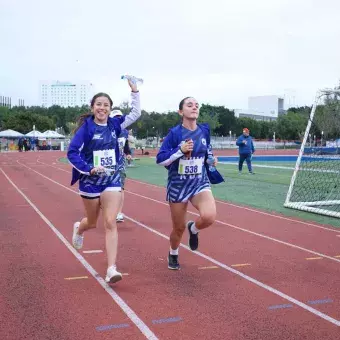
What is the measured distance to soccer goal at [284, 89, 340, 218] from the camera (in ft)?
35.8

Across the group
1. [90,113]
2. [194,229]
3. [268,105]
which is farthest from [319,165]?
[268,105]

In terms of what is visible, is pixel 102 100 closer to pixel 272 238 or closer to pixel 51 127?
pixel 272 238

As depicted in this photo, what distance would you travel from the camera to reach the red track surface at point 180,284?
12.9 feet

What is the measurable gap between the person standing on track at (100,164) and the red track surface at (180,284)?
629 mm

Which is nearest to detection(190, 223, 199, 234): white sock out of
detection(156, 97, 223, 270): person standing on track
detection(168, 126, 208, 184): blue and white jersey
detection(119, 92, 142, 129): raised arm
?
detection(156, 97, 223, 270): person standing on track

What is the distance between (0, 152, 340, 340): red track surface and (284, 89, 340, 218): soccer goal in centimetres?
235

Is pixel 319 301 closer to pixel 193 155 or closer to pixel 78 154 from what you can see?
pixel 193 155

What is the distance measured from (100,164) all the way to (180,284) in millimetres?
1524

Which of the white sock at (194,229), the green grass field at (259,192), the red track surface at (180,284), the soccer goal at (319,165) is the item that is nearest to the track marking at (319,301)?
the red track surface at (180,284)

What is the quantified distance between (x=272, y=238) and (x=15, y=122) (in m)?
91.2

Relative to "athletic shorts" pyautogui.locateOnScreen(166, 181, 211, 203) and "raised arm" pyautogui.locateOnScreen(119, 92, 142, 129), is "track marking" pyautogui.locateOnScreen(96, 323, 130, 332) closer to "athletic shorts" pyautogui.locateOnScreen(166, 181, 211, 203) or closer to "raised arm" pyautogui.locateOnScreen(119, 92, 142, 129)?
"athletic shorts" pyautogui.locateOnScreen(166, 181, 211, 203)

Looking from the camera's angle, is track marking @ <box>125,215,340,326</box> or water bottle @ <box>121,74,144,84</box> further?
water bottle @ <box>121,74,144,84</box>

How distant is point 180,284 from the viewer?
5.15 meters

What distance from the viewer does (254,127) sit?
103m
